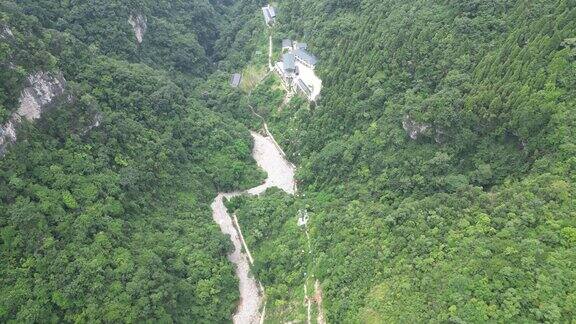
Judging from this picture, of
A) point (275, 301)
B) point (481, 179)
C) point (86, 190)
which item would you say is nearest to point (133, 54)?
point (86, 190)

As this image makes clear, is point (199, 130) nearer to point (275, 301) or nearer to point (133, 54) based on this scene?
point (133, 54)

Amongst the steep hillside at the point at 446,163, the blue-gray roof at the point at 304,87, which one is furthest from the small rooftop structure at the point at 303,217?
the blue-gray roof at the point at 304,87

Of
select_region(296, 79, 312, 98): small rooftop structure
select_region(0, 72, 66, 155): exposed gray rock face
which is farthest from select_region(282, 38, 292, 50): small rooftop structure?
select_region(0, 72, 66, 155): exposed gray rock face

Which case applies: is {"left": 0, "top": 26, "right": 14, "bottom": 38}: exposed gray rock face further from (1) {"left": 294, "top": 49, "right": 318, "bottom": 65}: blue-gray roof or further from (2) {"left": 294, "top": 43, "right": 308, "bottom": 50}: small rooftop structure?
(2) {"left": 294, "top": 43, "right": 308, "bottom": 50}: small rooftop structure

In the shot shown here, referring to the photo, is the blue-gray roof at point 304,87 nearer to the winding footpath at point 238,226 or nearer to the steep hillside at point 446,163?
the steep hillside at point 446,163

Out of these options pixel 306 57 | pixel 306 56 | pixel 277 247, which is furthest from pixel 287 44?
pixel 277 247

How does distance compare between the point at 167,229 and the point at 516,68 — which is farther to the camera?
the point at 167,229
